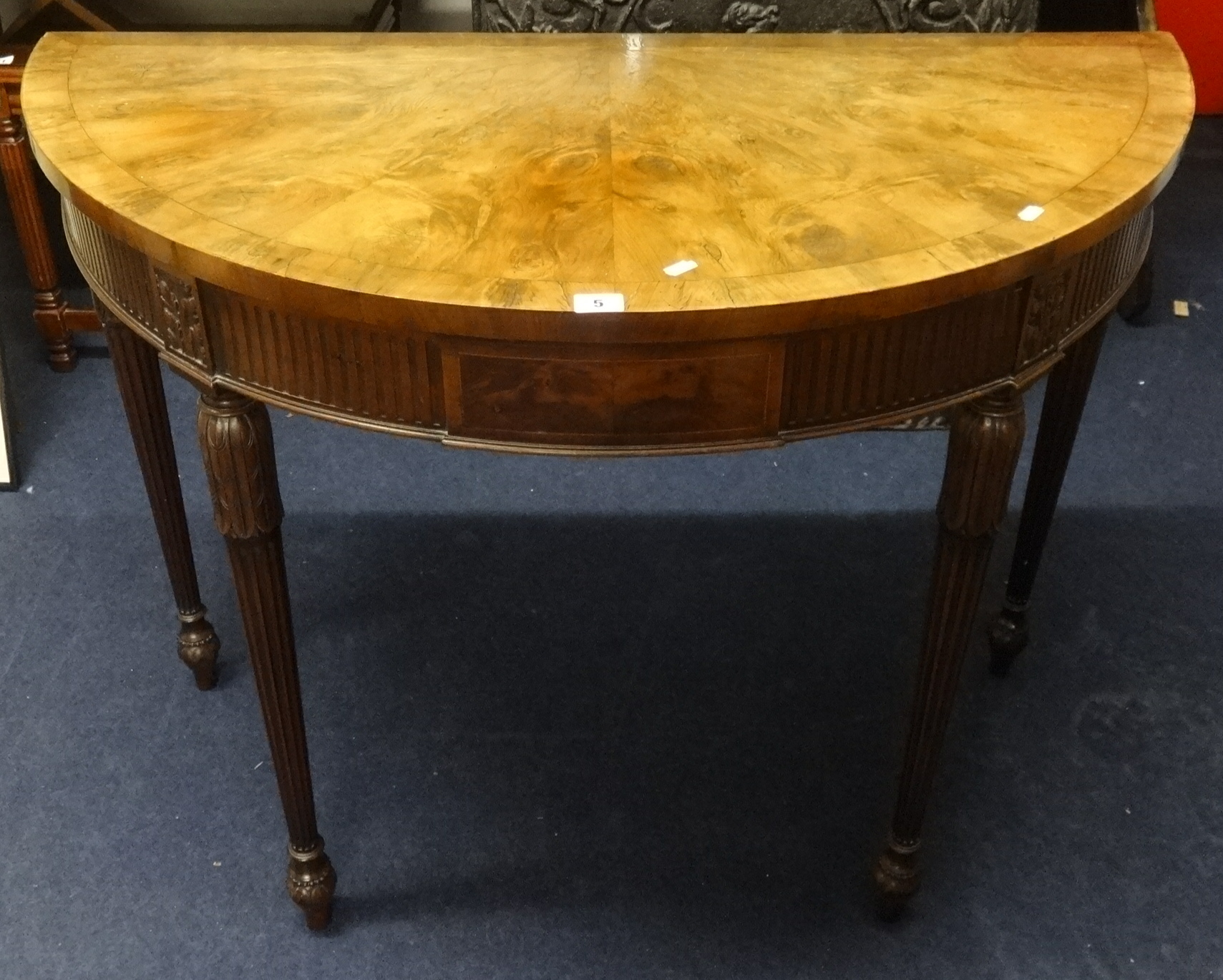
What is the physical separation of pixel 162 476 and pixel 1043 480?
0.95 metres

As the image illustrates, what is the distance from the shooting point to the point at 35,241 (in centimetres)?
190

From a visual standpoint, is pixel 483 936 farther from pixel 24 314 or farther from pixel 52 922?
pixel 24 314

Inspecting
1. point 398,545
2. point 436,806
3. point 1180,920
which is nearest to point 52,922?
point 436,806

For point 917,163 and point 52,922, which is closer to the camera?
point 917,163

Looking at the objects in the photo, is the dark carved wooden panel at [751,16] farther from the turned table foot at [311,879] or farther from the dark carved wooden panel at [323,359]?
the turned table foot at [311,879]

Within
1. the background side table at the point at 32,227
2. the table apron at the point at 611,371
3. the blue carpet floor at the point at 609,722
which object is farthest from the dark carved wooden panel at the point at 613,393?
the background side table at the point at 32,227

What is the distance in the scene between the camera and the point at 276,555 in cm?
106

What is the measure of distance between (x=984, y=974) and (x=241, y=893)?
28.1 inches

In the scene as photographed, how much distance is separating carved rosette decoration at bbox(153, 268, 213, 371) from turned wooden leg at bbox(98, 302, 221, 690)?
25 cm

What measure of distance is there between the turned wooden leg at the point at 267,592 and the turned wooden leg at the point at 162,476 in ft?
0.93

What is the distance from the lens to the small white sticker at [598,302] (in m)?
0.83

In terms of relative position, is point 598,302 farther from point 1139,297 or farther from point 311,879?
point 1139,297

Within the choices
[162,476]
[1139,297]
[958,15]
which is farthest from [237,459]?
[1139,297]

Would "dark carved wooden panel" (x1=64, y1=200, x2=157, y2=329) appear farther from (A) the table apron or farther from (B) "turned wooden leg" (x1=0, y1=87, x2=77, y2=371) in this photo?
(B) "turned wooden leg" (x1=0, y1=87, x2=77, y2=371)
